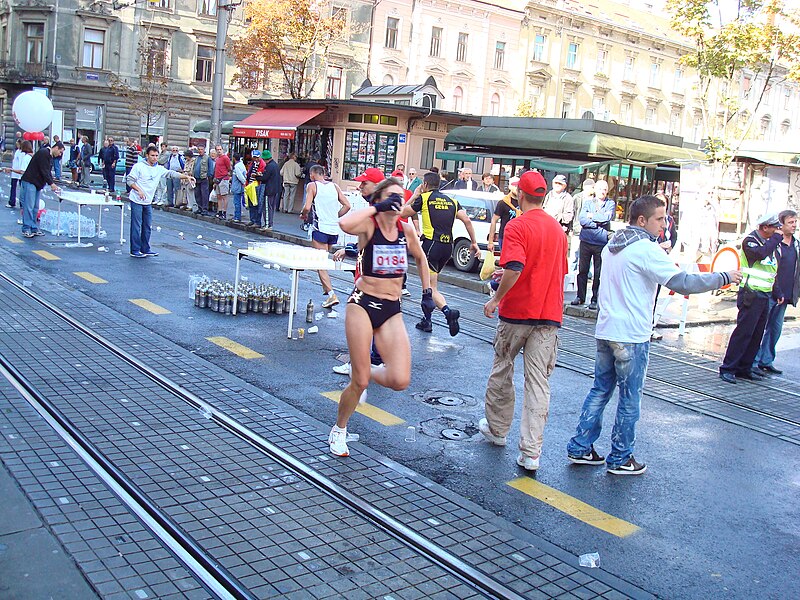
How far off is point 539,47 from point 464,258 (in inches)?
1774

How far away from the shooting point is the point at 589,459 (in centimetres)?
636

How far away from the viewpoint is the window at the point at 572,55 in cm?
5943

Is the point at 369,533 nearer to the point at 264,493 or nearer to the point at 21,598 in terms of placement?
the point at 264,493

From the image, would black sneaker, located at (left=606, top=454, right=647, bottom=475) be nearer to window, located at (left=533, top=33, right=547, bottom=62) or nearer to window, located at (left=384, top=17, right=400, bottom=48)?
window, located at (left=384, top=17, right=400, bottom=48)

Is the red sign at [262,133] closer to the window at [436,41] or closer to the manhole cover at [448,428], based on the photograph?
the manhole cover at [448,428]

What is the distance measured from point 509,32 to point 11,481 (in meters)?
55.7

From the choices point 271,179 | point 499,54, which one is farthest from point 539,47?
point 271,179

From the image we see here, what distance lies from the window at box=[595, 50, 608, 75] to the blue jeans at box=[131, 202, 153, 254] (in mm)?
52218

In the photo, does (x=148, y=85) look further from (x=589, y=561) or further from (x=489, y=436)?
(x=589, y=561)

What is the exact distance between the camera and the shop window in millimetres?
26859

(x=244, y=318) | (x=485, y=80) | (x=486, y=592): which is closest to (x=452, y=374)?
(x=244, y=318)

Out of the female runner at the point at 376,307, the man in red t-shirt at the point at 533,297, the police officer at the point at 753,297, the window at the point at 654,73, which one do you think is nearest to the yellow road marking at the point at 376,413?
the female runner at the point at 376,307

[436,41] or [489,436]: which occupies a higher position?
[436,41]

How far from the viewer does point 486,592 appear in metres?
4.27
